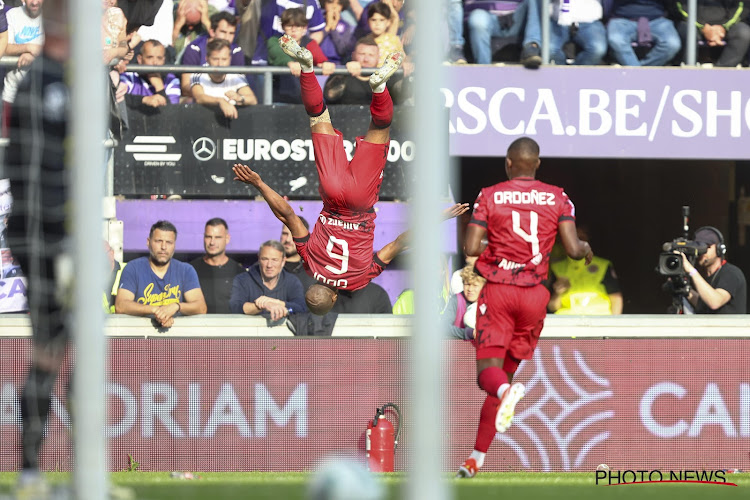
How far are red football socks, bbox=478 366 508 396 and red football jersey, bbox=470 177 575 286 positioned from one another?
0.58m

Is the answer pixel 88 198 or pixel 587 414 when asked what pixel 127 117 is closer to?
pixel 587 414

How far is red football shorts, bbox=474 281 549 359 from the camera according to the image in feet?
25.5

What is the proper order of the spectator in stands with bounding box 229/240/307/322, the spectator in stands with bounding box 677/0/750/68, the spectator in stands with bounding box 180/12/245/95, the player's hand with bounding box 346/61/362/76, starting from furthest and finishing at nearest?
the spectator in stands with bounding box 677/0/750/68 → the spectator in stands with bounding box 180/12/245/95 → the player's hand with bounding box 346/61/362/76 → the spectator in stands with bounding box 229/240/307/322

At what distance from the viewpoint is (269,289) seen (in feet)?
31.6

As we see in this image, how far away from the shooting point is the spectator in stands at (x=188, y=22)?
10.8 metres

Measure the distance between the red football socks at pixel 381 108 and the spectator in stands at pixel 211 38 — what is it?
8.99 feet

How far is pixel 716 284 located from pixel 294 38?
13.0 ft

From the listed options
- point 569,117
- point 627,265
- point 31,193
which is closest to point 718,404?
point 569,117

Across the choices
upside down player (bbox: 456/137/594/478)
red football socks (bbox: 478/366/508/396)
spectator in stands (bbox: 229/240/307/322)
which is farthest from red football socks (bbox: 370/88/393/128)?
spectator in stands (bbox: 229/240/307/322)

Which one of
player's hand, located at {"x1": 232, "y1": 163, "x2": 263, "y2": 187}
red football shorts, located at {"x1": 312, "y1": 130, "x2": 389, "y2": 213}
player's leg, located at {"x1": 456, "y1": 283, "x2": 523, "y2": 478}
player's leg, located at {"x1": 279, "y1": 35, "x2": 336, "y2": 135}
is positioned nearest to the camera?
player's hand, located at {"x1": 232, "y1": 163, "x2": 263, "y2": 187}

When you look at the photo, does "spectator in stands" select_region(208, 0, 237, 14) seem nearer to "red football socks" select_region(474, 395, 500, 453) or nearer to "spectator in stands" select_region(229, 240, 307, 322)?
"spectator in stands" select_region(229, 240, 307, 322)

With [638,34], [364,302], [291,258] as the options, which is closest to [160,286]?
[291,258]

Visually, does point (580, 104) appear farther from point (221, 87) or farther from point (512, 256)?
point (512, 256)

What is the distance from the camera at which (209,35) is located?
1062cm
